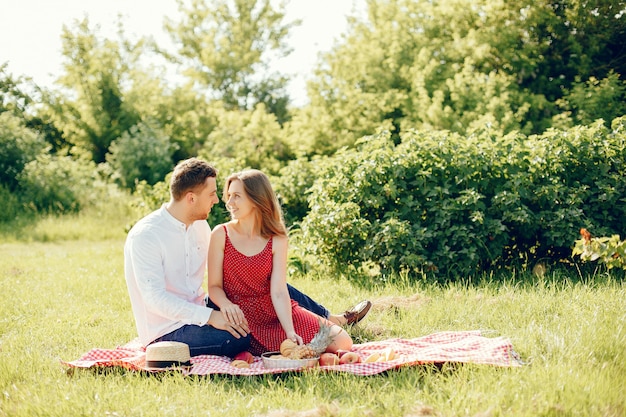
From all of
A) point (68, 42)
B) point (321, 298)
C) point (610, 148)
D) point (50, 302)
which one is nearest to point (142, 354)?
point (321, 298)

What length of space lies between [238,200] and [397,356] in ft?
5.23

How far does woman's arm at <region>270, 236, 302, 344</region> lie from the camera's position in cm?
487

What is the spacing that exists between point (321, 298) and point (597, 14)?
11938 millimetres

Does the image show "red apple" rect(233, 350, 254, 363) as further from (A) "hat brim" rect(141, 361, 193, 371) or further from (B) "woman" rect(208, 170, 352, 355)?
(A) "hat brim" rect(141, 361, 193, 371)

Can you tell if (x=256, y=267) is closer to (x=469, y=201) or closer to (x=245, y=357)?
(x=245, y=357)

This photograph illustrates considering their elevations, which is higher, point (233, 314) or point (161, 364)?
point (233, 314)

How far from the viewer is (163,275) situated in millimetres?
4758

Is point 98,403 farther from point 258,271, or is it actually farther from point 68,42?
point 68,42

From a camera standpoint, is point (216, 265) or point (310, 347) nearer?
point (310, 347)

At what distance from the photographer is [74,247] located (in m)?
13.0

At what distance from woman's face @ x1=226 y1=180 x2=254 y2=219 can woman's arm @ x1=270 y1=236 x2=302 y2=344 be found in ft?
1.03

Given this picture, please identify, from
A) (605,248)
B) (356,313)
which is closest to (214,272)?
(356,313)

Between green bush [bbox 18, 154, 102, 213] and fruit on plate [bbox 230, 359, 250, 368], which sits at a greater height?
green bush [bbox 18, 154, 102, 213]

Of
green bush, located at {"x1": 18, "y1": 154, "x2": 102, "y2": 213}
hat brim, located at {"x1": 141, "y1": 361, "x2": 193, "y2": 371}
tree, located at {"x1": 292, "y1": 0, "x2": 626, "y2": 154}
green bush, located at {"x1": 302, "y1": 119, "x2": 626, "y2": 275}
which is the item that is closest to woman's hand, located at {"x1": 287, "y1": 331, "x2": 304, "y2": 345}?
hat brim, located at {"x1": 141, "y1": 361, "x2": 193, "y2": 371}
